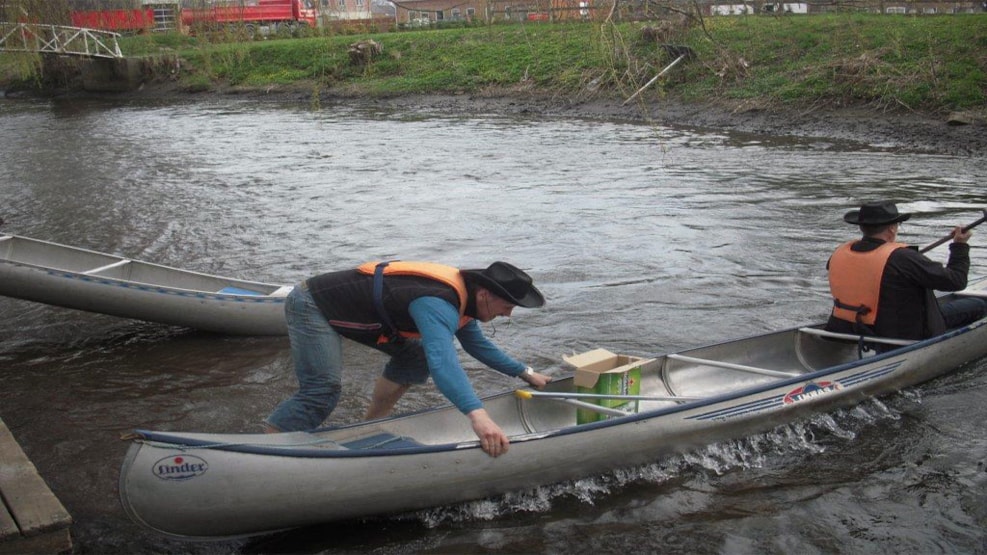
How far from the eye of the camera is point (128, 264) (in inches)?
378

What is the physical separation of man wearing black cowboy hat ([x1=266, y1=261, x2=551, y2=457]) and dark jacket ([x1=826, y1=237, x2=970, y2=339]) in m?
2.97

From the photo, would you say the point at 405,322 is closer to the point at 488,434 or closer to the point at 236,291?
the point at 488,434

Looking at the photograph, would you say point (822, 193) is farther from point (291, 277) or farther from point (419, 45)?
point (419, 45)

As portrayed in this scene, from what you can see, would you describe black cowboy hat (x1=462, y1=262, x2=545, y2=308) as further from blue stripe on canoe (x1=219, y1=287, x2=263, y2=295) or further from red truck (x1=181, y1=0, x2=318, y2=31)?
blue stripe on canoe (x1=219, y1=287, x2=263, y2=295)

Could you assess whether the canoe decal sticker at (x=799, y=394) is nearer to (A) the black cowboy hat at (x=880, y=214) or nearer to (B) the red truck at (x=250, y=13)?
(A) the black cowboy hat at (x=880, y=214)

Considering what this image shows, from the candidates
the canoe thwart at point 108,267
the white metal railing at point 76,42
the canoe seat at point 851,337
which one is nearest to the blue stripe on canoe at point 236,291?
the canoe thwart at point 108,267

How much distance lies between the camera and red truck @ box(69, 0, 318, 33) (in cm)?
1316

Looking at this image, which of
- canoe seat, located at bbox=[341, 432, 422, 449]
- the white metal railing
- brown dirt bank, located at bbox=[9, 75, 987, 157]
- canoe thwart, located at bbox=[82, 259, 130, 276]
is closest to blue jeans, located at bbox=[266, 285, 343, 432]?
canoe seat, located at bbox=[341, 432, 422, 449]

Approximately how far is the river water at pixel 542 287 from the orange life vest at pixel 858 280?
0.74 meters

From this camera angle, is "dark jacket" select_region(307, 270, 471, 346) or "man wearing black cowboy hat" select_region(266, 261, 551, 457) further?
"dark jacket" select_region(307, 270, 471, 346)

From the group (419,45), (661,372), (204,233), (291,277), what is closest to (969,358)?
(661,372)

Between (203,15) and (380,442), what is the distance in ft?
32.1

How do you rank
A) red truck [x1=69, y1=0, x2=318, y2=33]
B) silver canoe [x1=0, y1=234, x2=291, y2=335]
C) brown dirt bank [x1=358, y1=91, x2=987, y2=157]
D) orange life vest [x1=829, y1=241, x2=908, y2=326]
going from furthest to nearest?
brown dirt bank [x1=358, y1=91, x2=987, y2=157] < red truck [x1=69, y1=0, x2=318, y2=33] < silver canoe [x1=0, y1=234, x2=291, y2=335] < orange life vest [x1=829, y1=241, x2=908, y2=326]

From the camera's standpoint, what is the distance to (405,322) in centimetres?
538
